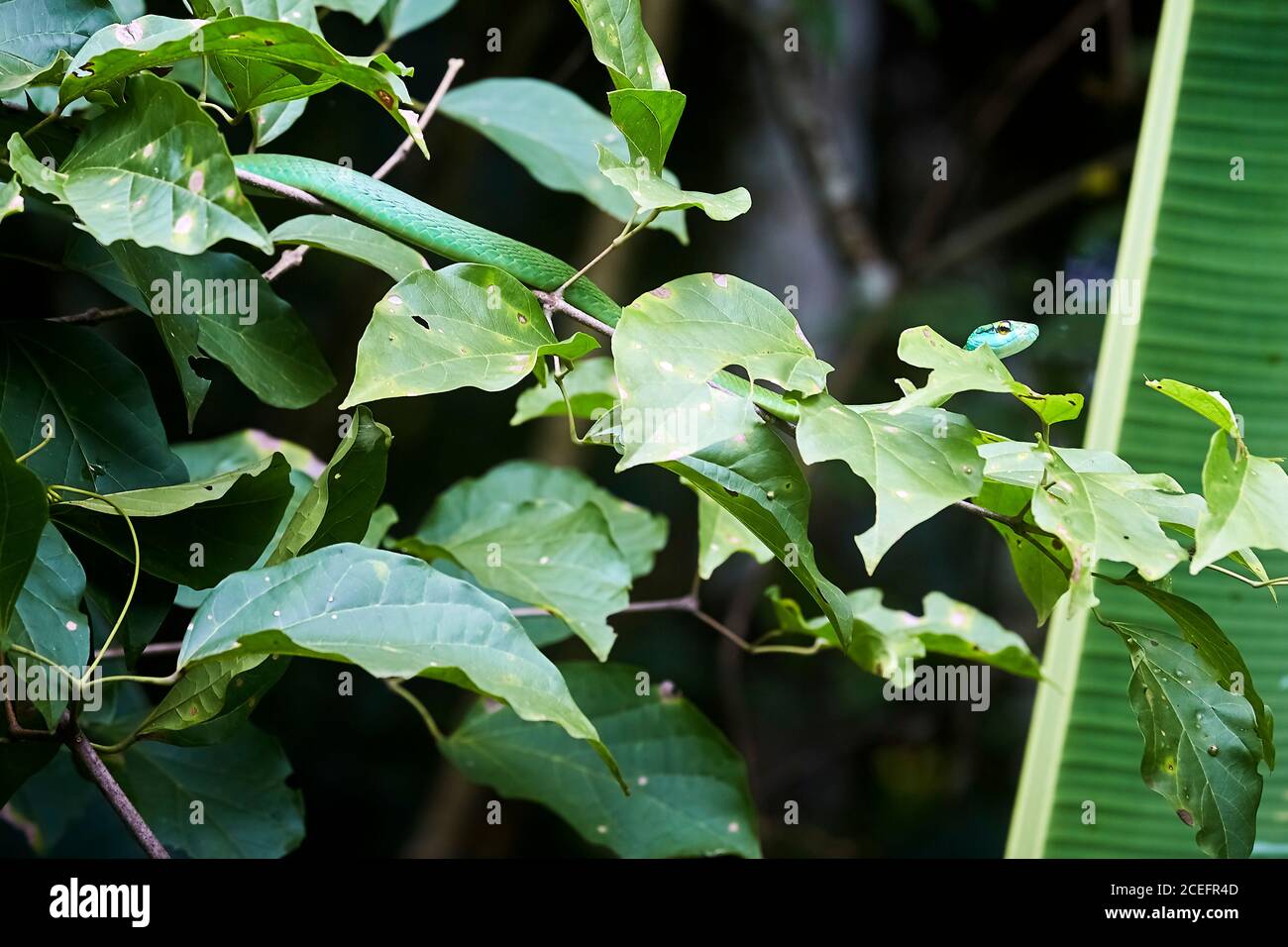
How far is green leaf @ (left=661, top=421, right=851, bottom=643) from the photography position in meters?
0.72

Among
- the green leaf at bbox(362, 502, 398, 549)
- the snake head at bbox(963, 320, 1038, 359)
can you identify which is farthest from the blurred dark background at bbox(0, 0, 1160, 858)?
the green leaf at bbox(362, 502, 398, 549)

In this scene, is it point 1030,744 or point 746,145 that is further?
point 746,145

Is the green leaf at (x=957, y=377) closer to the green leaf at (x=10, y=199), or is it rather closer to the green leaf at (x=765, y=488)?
the green leaf at (x=765, y=488)

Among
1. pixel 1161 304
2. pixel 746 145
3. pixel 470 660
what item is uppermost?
pixel 746 145

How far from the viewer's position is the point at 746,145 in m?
3.38

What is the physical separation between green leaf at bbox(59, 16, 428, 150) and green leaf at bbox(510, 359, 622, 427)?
1.35 ft

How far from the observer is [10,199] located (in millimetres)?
633

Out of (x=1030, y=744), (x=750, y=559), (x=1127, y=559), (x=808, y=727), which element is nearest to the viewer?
(x=1127, y=559)

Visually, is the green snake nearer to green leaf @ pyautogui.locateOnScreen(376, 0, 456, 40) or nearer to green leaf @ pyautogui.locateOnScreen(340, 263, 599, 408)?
green leaf @ pyautogui.locateOnScreen(340, 263, 599, 408)

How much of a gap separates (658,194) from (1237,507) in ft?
1.32
